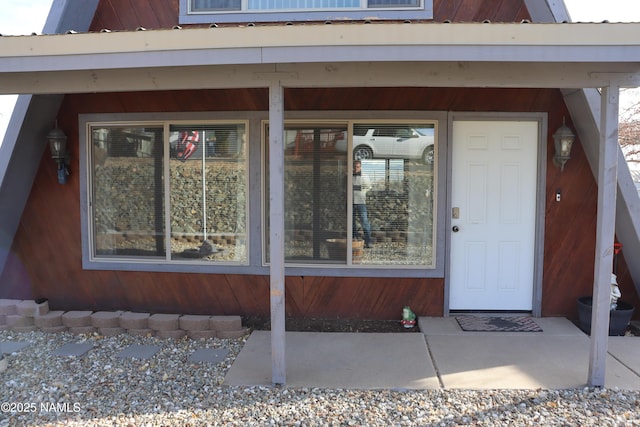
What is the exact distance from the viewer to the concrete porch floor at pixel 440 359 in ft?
11.1

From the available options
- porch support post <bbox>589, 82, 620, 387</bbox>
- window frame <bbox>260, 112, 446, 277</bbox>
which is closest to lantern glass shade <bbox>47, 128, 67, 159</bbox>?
window frame <bbox>260, 112, 446, 277</bbox>

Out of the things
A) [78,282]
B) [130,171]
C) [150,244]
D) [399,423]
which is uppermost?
[130,171]

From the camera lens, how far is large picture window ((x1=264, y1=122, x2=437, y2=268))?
474 centimetres

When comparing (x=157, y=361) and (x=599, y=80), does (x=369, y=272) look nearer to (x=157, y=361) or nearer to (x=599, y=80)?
(x=157, y=361)

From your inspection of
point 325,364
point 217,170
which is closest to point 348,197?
point 217,170

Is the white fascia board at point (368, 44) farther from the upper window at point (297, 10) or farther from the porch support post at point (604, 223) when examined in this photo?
the upper window at point (297, 10)

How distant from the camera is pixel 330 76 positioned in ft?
10.6

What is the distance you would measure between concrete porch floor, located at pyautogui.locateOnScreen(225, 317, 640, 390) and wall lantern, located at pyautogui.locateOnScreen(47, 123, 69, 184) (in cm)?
288

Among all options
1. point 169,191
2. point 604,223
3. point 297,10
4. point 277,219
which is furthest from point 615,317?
point 169,191

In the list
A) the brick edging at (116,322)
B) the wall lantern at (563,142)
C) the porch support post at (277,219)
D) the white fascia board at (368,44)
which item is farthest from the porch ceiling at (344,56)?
the brick edging at (116,322)

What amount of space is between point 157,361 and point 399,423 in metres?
2.24

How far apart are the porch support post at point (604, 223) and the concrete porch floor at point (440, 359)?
316 mm

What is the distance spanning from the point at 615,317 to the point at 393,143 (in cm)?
280

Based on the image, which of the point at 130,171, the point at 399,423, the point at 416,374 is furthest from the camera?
the point at 130,171
